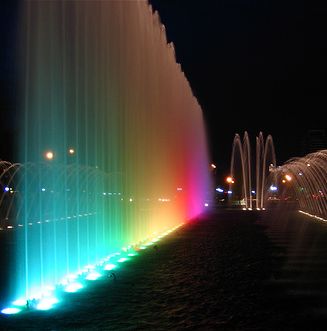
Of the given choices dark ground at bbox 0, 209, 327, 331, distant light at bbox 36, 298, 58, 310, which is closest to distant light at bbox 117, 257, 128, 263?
dark ground at bbox 0, 209, 327, 331

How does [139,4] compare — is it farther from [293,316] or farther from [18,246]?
[293,316]

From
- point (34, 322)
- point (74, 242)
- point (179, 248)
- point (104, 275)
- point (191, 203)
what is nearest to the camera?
point (34, 322)

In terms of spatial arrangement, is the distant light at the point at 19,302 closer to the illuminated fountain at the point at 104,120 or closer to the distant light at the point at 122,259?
the illuminated fountain at the point at 104,120

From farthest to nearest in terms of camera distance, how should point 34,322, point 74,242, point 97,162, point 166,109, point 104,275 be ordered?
point 166,109
point 97,162
point 74,242
point 104,275
point 34,322

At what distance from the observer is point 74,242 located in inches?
710

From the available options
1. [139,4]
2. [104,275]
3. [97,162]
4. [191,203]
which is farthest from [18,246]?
[191,203]

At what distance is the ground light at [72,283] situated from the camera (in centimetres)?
843

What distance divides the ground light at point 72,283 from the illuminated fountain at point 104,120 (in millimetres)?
28

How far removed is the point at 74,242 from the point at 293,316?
1111 centimetres

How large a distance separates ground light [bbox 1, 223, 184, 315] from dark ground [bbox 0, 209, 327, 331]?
0.79ft

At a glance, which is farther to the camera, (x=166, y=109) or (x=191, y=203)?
(x=191, y=203)

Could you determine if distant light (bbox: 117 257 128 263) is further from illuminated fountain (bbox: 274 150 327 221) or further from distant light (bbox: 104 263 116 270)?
illuminated fountain (bbox: 274 150 327 221)

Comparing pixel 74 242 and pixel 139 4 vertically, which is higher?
pixel 139 4

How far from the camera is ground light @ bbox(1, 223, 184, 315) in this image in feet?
27.7
